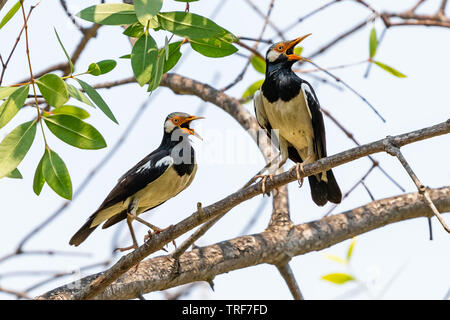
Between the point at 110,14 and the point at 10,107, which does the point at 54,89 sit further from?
the point at 110,14

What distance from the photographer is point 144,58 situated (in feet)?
7.50

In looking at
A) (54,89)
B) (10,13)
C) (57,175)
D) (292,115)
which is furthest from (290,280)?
(10,13)

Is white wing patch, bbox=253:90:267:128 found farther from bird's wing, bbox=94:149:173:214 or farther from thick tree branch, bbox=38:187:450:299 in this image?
thick tree branch, bbox=38:187:450:299

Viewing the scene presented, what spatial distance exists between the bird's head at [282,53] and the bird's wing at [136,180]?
3.88 ft

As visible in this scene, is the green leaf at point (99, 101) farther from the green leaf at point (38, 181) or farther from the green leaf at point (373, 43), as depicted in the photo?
the green leaf at point (373, 43)

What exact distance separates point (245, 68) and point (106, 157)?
4.68 feet

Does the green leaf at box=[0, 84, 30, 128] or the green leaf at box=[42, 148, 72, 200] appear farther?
the green leaf at box=[42, 148, 72, 200]

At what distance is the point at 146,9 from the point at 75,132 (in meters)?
0.68

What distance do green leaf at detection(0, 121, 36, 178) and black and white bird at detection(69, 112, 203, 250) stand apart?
1931mm

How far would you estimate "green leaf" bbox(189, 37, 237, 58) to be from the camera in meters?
2.55

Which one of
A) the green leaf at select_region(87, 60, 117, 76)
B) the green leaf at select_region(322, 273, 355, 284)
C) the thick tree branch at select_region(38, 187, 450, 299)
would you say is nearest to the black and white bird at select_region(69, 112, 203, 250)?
the thick tree branch at select_region(38, 187, 450, 299)

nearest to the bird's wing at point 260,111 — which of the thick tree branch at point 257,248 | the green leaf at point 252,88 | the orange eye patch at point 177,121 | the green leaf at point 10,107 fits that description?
the green leaf at point 252,88
